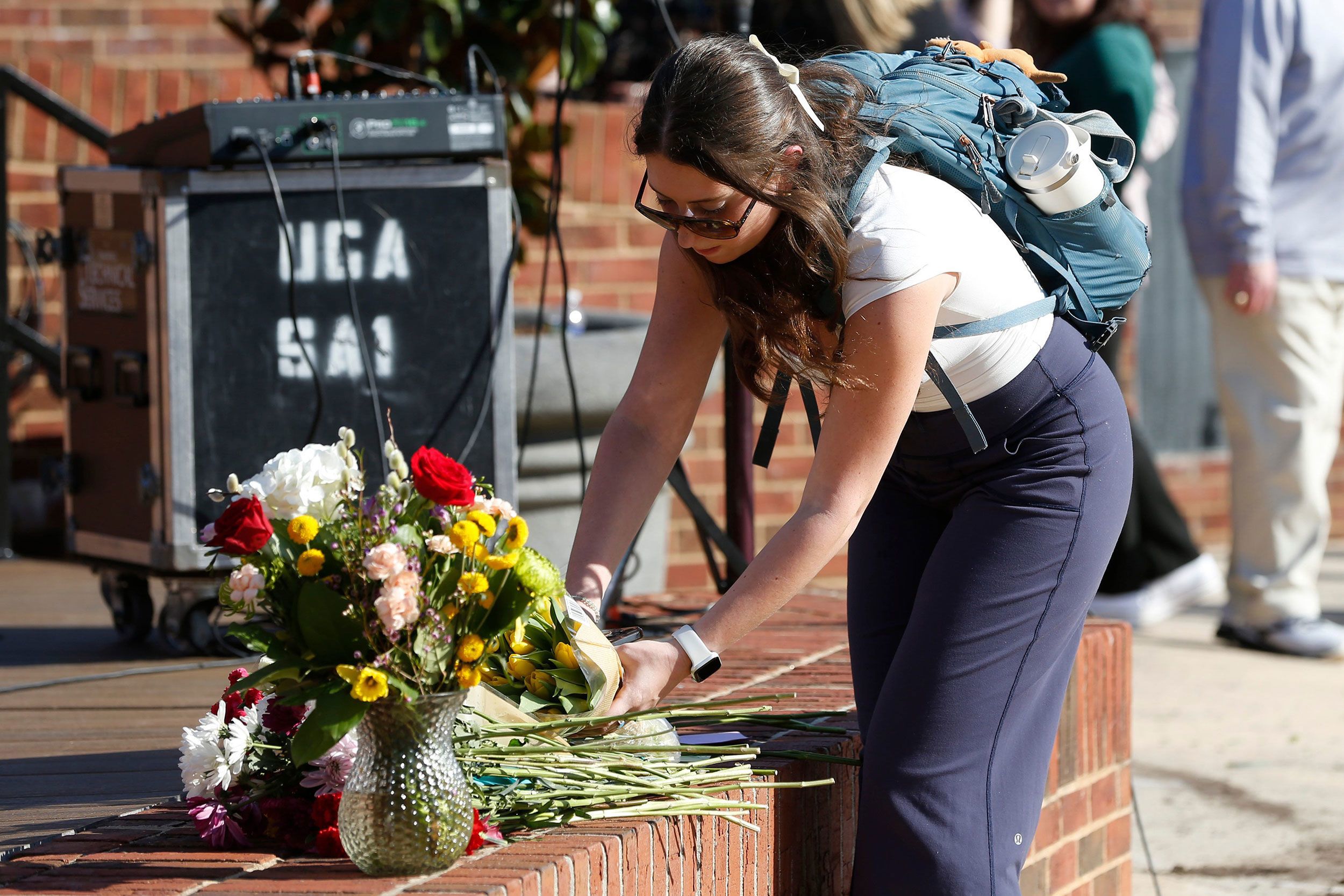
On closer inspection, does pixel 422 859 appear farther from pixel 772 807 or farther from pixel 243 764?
pixel 772 807

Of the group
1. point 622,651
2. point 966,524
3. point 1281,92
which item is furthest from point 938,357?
point 1281,92

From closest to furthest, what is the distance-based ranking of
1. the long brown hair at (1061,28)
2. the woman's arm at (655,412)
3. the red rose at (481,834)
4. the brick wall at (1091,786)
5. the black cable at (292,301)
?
the red rose at (481,834)
the woman's arm at (655,412)
the brick wall at (1091,786)
the black cable at (292,301)
the long brown hair at (1061,28)

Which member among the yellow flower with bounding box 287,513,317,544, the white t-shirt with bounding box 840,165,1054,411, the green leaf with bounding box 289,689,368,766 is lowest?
the green leaf with bounding box 289,689,368,766

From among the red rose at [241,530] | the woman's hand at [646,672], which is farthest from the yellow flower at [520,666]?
the red rose at [241,530]

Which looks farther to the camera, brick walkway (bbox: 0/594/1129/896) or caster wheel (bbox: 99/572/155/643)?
caster wheel (bbox: 99/572/155/643)

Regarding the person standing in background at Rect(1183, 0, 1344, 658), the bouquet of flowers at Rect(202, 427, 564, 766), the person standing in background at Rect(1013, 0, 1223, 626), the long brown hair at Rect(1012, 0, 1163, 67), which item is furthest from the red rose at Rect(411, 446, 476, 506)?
the person standing in background at Rect(1183, 0, 1344, 658)

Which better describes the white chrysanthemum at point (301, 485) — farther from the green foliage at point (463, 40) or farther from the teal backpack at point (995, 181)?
the green foliage at point (463, 40)

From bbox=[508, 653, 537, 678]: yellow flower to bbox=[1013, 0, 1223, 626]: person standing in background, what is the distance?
8.24 feet

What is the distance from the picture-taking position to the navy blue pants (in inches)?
89.7

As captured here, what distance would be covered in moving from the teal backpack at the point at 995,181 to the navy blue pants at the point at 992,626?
0.08 meters

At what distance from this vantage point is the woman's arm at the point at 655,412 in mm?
2404

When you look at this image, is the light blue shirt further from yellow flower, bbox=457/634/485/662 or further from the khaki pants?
yellow flower, bbox=457/634/485/662

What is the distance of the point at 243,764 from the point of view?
6.60 feet

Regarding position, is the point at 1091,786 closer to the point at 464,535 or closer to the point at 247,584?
the point at 464,535
